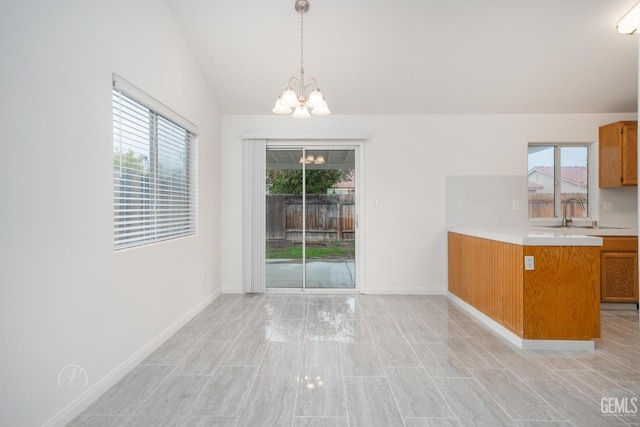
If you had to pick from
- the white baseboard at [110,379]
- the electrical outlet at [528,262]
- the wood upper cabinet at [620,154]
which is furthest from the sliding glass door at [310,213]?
the wood upper cabinet at [620,154]

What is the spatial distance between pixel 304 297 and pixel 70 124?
336 centimetres

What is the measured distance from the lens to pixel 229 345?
2971mm

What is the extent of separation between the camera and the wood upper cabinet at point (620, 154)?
4.35 meters

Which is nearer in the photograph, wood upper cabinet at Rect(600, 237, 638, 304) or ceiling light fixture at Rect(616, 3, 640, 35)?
ceiling light fixture at Rect(616, 3, 640, 35)

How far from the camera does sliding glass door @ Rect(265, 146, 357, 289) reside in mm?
4957

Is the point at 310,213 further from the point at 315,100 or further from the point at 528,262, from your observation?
the point at 528,262

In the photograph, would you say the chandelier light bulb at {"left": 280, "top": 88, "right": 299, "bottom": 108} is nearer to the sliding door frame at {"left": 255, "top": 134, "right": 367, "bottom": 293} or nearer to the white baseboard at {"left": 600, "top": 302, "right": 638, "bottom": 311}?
the sliding door frame at {"left": 255, "top": 134, "right": 367, "bottom": 293}

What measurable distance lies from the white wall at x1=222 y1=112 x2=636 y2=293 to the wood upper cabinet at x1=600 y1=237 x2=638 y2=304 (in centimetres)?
122

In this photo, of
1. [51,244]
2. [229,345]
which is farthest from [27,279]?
[229,345]

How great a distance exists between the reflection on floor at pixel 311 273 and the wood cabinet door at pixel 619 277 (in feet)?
9.71

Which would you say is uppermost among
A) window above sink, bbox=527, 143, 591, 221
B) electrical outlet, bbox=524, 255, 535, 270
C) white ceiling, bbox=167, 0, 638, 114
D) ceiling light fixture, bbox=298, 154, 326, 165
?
white ceiling, bbox=167, 0, 638, 114

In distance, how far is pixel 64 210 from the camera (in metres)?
1.92

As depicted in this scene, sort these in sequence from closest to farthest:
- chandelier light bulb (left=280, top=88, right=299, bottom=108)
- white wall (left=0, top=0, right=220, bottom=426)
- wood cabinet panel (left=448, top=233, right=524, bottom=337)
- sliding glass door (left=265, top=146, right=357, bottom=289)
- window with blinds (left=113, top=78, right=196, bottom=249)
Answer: white wall (left=0, top=0, right=220, bottom=426) → window with blinds (left=113, top=78, right=196, bottom=249) → chandelier light bulb (left=280, top=88, right=299, bottom=108) → wood cabinet panel (left=448, top=233, right=524, bottom=337) → sliding glass door (left=265, top=146, right=357, bottom=289)

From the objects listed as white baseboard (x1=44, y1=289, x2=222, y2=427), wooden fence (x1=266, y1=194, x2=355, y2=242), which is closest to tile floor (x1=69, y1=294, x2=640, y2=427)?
white baseboard (x1=44, y1=289, x2=222, y2=427)
